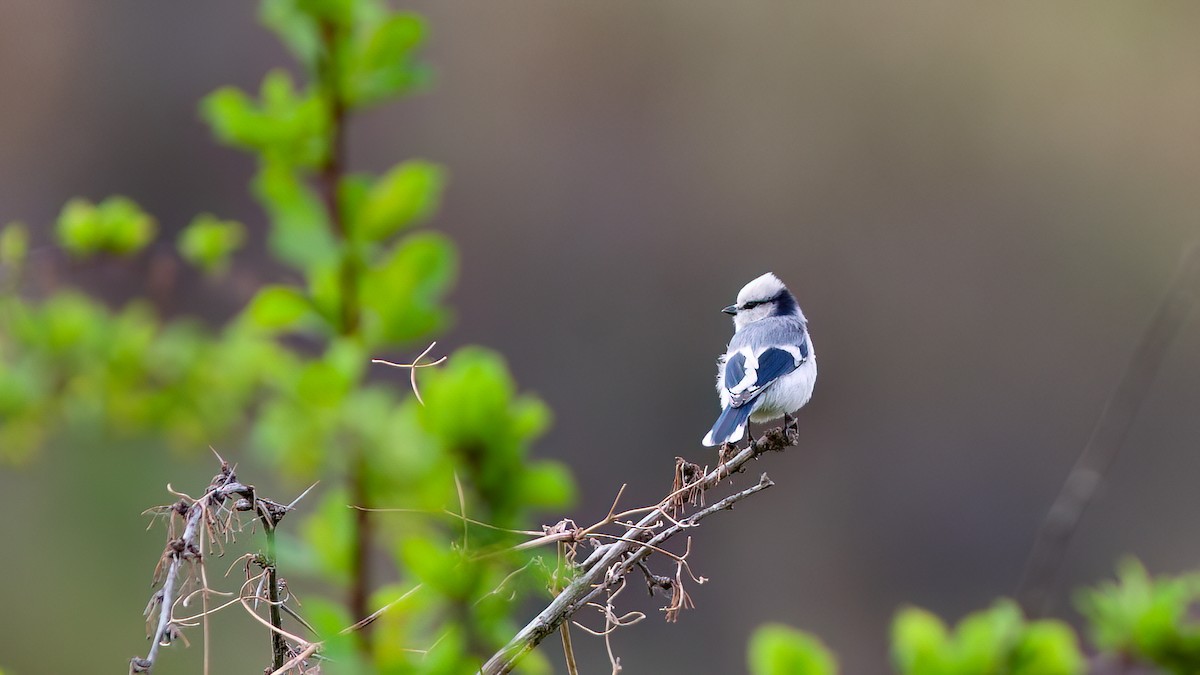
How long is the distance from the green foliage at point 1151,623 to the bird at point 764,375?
59 cm

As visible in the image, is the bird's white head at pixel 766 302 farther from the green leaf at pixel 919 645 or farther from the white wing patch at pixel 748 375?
the green leaf at pixel 919 645

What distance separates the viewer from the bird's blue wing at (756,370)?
57.0 inches

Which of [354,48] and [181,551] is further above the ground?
[354,48]

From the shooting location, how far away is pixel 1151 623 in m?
0.61

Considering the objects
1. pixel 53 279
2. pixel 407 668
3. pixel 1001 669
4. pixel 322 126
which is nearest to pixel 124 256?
pixel 53 279

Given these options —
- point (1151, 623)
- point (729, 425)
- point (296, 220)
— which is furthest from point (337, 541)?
point (729, 425)

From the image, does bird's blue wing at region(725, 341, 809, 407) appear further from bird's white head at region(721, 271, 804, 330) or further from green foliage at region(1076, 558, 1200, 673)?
green foliage at region(1076, 558, 1200, 673)

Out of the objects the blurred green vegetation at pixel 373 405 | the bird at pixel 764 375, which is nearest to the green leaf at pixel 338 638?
the blurred green vegetation at pixel 373 405

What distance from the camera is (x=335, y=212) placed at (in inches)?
19.1

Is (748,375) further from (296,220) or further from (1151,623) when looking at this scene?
(296,220)

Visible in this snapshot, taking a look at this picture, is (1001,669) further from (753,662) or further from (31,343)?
(31,343)

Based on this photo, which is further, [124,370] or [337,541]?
[124,370]

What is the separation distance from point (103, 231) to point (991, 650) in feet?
2.84

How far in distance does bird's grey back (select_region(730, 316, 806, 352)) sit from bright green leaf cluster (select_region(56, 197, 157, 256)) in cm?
94
